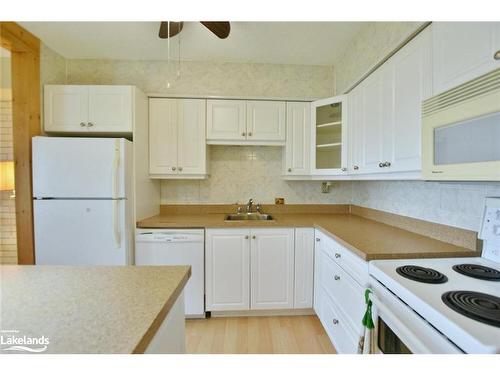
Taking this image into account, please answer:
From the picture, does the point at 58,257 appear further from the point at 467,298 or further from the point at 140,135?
the point at 467,298

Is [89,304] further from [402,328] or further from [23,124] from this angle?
[23,124]

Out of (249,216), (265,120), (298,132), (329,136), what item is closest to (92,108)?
(265,120)

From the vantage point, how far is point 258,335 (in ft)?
6.08

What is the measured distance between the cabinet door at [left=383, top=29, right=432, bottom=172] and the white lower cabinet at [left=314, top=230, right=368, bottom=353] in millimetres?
654

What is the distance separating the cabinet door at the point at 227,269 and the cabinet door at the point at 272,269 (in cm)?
7

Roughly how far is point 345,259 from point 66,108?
2652mm

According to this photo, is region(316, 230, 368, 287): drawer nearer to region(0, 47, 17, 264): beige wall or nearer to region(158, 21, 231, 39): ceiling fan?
region(158, 21, 231, 39): ceiling fan

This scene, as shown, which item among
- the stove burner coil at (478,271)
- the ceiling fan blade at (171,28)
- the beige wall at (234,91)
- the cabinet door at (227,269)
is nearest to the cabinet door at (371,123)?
the stove burner coil at (478,271)

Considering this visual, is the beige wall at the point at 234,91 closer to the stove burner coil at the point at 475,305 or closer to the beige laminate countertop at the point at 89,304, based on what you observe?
the beige laminate countertop at the point at 89,304

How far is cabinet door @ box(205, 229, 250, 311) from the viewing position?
6.68 ft

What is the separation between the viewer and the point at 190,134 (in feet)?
7.59

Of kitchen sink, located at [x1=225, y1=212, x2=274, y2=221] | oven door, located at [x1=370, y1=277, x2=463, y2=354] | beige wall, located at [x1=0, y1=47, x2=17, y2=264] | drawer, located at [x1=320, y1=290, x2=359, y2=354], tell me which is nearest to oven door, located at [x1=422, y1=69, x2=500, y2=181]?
oven door, located at [x1=370, y1=277, x2=463, y2=354]
